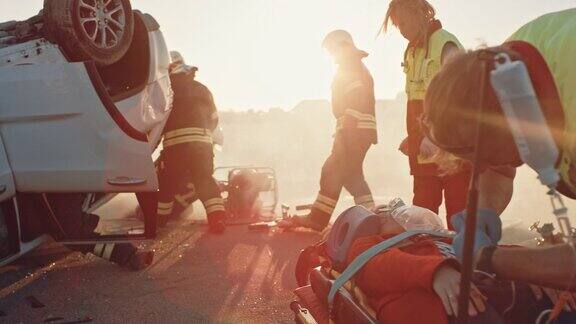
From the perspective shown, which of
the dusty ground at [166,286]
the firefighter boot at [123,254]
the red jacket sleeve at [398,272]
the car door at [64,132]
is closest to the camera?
the red jacket sleeve at [398,272]

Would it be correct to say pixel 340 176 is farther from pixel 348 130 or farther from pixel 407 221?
pixel 407 221

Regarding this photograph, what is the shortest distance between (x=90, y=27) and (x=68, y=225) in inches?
59.8

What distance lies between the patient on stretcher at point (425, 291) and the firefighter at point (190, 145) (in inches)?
133

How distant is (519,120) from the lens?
1.18 m

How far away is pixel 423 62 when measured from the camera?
11.7ft

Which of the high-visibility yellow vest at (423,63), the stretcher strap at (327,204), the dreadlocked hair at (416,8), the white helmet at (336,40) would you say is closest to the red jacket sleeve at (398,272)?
the high-visibility yellow vest at (423,63)

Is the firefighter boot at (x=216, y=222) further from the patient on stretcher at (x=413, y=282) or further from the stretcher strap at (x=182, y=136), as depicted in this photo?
the patient on stretcher at (x=413, y=282)

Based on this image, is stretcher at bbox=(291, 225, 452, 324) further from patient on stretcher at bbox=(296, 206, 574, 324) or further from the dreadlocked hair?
the dreadlocked hair

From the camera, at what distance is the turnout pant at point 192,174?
526cm

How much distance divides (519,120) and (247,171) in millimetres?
6209

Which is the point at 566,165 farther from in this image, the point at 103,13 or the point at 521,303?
the point at 103,13

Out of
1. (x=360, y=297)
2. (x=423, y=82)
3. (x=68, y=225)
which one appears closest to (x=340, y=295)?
(x=360, y=297)

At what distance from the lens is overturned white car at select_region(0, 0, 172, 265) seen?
11.2 ft

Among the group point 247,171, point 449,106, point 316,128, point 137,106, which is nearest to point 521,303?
point 449,106
